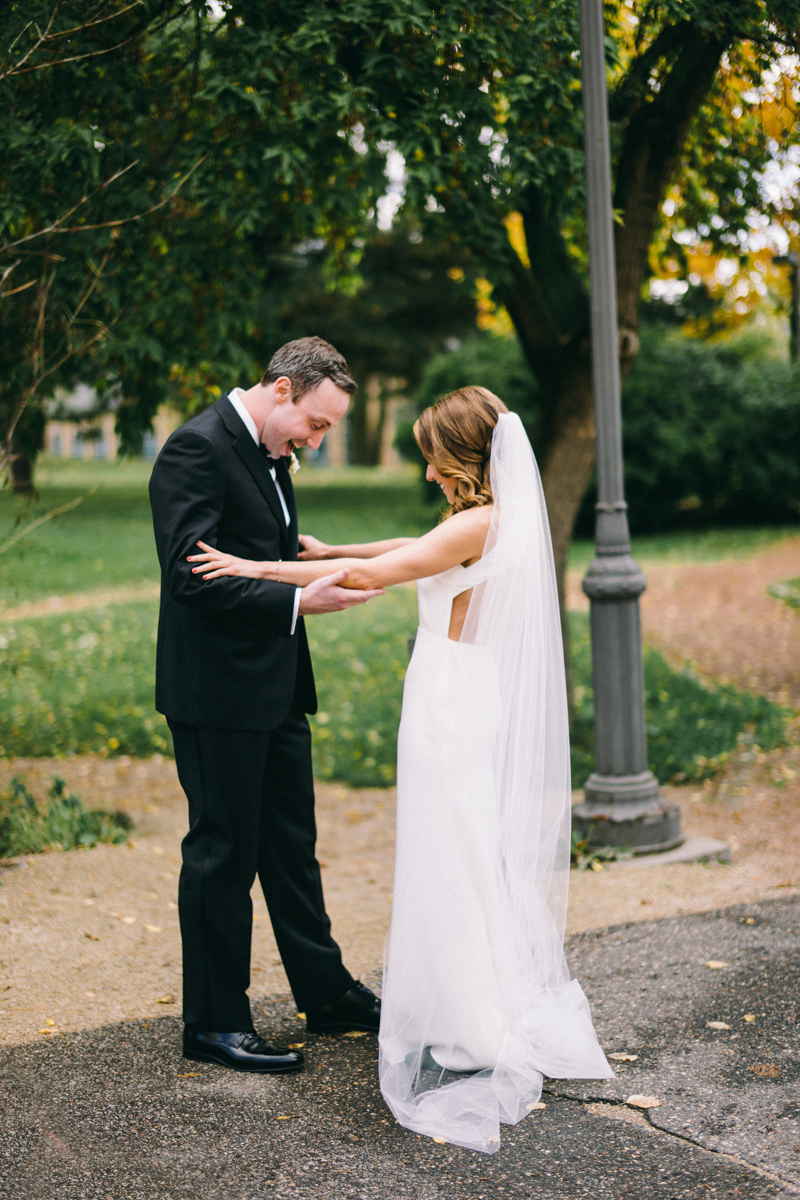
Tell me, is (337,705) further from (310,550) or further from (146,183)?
(310,550)

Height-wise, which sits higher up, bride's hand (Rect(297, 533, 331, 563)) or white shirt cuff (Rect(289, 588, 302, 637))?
bride's hand (Rect(297, 533, 331, 563))

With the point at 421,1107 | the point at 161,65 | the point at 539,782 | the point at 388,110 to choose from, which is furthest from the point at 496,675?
the point at 161,65

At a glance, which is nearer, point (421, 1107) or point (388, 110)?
point (421, 1107)

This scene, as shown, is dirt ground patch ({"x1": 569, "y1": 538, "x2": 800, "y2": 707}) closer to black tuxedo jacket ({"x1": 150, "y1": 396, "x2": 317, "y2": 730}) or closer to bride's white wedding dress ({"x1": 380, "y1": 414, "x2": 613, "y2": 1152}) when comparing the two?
bride's white wedding dress ({"x1": 380, "y1": 414, "x2": 613, "y2": 1152})

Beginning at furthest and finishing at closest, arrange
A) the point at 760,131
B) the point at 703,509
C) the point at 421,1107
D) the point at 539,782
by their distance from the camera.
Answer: the point at 703,509 < the point at 760,131 < the point at 539,782 < the point at 421,1107

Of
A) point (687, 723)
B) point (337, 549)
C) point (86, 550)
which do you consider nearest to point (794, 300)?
point (687, 723)

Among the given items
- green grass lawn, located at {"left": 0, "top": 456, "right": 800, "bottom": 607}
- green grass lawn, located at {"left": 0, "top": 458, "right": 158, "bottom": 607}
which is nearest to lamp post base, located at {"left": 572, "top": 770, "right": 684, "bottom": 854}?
green grass lawn, located at {"left": 0, "top": 458, "right": 158, "bottom": 607}

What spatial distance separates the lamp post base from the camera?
5.37 m

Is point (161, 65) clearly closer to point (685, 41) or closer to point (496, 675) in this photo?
point (685, 41)

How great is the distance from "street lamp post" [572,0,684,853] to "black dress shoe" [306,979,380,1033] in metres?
2.02

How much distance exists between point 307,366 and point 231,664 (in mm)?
931

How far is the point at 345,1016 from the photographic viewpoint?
3707 millimetres

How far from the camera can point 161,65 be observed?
6.28 m

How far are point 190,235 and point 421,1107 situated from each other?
4.65m
